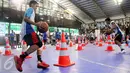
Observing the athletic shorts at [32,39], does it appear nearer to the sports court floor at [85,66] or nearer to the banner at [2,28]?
the sports court floor at [85,66]

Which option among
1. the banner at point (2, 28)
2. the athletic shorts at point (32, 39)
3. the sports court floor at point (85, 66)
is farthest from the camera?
the banner at point (2, 28)

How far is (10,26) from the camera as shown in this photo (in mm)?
23156

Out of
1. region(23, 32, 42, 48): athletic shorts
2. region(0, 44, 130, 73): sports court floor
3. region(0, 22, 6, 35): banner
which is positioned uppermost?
region(0, 22, 6, 35): banner

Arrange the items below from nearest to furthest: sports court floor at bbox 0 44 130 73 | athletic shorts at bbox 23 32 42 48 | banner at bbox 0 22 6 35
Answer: athletic shorts at bbox 23 32 42 48 < sports court floor at bbox 0 44 130 73 < banner at bbox 0 22 6 35

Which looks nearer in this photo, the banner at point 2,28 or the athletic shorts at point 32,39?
the athletic shorts at point 32,39

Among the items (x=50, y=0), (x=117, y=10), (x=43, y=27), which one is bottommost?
(x=43, y=27)

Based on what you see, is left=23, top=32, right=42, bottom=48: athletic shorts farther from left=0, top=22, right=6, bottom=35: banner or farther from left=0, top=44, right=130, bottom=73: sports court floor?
left=0, top=22, right=6, bottom=35: banner

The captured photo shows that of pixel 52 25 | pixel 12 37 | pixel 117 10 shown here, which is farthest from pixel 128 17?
pixel 12 37

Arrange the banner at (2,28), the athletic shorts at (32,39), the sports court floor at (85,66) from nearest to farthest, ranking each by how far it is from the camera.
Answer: the athletic shorts at (32,39) → the sports court floor at (85,66) → the banner at (2,28)

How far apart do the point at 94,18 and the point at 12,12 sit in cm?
1779

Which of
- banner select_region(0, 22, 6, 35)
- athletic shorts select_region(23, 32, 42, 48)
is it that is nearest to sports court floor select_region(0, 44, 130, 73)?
athletic shorts select_region(23, 32, 42, 48)

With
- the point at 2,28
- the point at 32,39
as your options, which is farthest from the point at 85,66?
the point at 2,28

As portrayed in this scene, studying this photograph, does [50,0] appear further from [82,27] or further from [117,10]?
[117,10]

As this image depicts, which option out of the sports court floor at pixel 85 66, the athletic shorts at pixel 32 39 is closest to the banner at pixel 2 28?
the sports court floor at pixel 85 66
